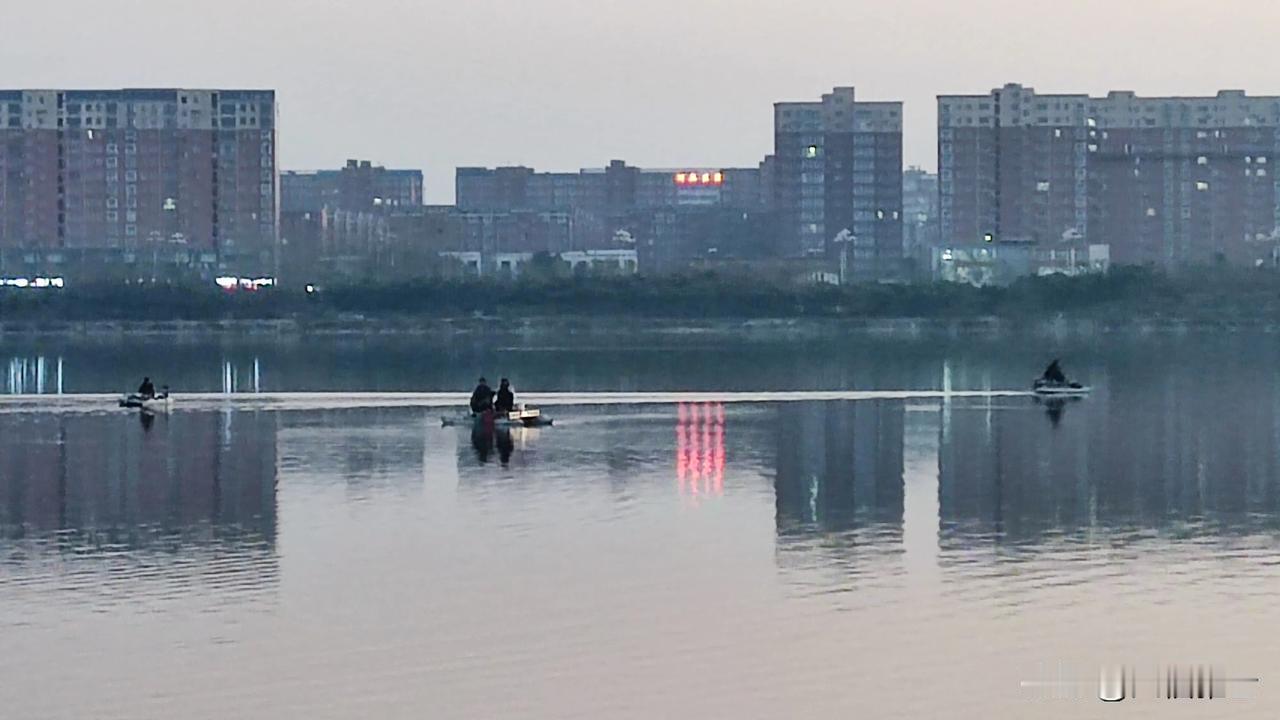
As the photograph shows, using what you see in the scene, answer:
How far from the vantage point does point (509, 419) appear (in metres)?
43.2

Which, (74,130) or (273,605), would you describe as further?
(74,130)

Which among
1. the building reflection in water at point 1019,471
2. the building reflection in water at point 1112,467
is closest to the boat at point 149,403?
the building reflection in water at point 1019,471

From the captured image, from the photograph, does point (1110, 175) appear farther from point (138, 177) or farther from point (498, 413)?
point (498, 413)

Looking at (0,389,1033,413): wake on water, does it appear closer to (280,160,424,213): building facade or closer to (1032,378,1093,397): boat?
(1032,378,1093,397): boat

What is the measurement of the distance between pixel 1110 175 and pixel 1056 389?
112m

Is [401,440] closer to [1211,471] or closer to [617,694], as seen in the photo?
[1211,471]

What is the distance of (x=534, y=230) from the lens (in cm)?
18425

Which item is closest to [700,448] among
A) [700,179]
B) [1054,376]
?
[1054,376]

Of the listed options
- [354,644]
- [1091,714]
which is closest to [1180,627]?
[1091,714]

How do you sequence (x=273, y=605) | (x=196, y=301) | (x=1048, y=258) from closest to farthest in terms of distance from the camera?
(x=273, y=605) → (x=196, y=301) → (x=1048, y=258)

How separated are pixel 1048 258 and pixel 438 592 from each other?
133 metres

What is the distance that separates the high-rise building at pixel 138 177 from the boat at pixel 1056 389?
102109 millimetres

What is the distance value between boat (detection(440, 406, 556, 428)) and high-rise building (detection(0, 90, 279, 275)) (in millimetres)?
108018
